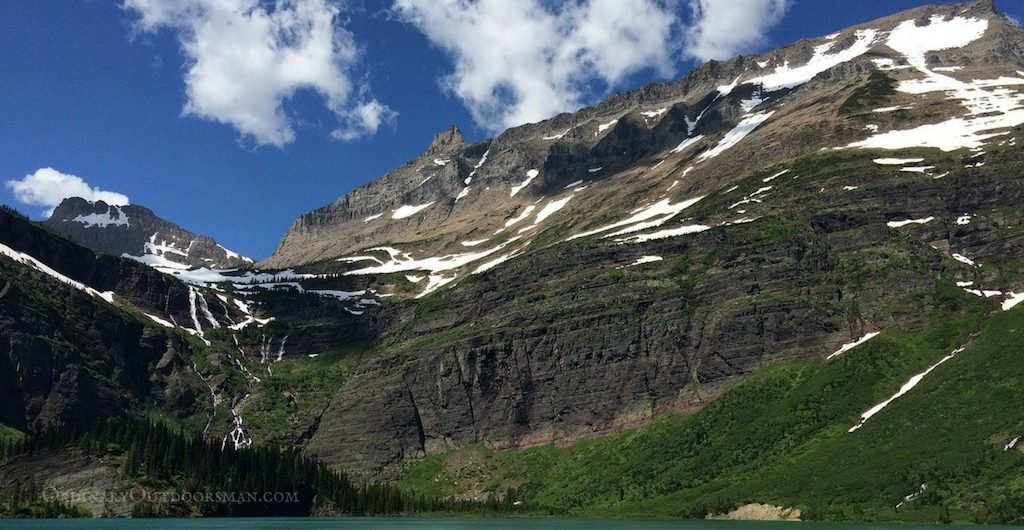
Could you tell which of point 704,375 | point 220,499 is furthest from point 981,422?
point 220,499

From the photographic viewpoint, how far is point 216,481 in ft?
513

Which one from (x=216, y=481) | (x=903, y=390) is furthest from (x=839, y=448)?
(x=216, y=481)

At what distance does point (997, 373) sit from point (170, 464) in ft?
418

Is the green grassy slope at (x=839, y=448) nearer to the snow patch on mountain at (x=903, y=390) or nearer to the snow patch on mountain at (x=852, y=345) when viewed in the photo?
the snow patch on mountain at (x=903, y=390)

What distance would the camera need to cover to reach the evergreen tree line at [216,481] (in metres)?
146

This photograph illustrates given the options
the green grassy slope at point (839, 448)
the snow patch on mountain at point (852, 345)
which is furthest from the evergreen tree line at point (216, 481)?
the snow patch on mountain at point (852, 345)

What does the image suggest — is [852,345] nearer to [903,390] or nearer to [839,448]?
[903,390]

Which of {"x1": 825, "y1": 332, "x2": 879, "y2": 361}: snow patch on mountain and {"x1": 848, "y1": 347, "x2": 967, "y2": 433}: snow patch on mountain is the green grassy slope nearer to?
{"x1": 848, "y1": 347, "x2": 967, "y2": 433}: snow patch on mountain

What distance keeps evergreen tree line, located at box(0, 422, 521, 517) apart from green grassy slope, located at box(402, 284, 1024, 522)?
18.9 meters

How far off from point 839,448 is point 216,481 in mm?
99714

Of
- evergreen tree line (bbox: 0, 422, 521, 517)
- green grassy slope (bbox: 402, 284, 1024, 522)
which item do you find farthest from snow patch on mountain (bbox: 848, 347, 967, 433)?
evergreen tree line (bbox: 0, 422, 521, 517)

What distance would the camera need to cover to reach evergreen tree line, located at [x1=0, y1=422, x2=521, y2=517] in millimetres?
145625

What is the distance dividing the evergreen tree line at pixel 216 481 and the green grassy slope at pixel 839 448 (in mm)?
18892

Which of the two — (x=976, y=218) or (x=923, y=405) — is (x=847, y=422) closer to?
(x=923, y=405)
